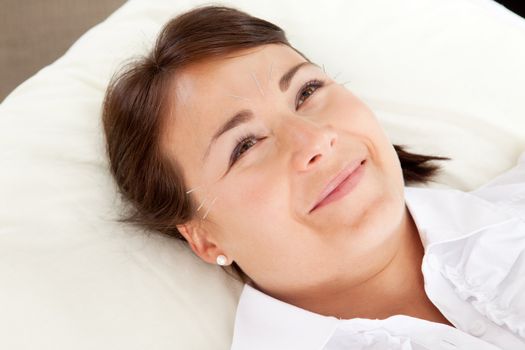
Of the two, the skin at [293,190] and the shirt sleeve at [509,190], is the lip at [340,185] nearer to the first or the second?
the skin at [293,190]

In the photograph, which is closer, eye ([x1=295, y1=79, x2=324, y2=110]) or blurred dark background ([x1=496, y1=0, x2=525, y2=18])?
eye ([x1=295, y1=79, x2=324, y2=110])

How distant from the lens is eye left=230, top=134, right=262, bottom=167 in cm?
116

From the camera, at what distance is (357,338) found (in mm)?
1180

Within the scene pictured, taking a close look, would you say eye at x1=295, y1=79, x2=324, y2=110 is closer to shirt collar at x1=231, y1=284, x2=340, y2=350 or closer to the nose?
the nose

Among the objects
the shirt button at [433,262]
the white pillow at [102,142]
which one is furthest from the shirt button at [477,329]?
the white pillow at [102,142]

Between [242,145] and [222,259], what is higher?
[242,145]

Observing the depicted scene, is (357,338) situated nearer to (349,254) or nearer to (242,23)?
(349,254)

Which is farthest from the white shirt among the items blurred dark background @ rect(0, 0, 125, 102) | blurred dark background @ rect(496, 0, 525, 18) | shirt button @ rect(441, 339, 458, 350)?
blurred dark background @ rect(0, 0, 125, 102)

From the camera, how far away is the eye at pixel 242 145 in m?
1.16

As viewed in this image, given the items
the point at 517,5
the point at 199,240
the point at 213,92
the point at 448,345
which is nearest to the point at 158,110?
the point at 213,92

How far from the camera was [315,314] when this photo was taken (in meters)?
1.18

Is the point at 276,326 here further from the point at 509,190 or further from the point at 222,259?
the point at 509,190

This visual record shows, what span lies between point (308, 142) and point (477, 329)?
1.38 ft

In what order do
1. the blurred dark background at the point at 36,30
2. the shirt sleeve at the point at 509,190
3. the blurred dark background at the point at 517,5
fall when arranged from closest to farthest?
the shirt sleeve at the point at 509,190, the blurred dark background at the point at 517,5, the blurred dark background at the point at 36,30
